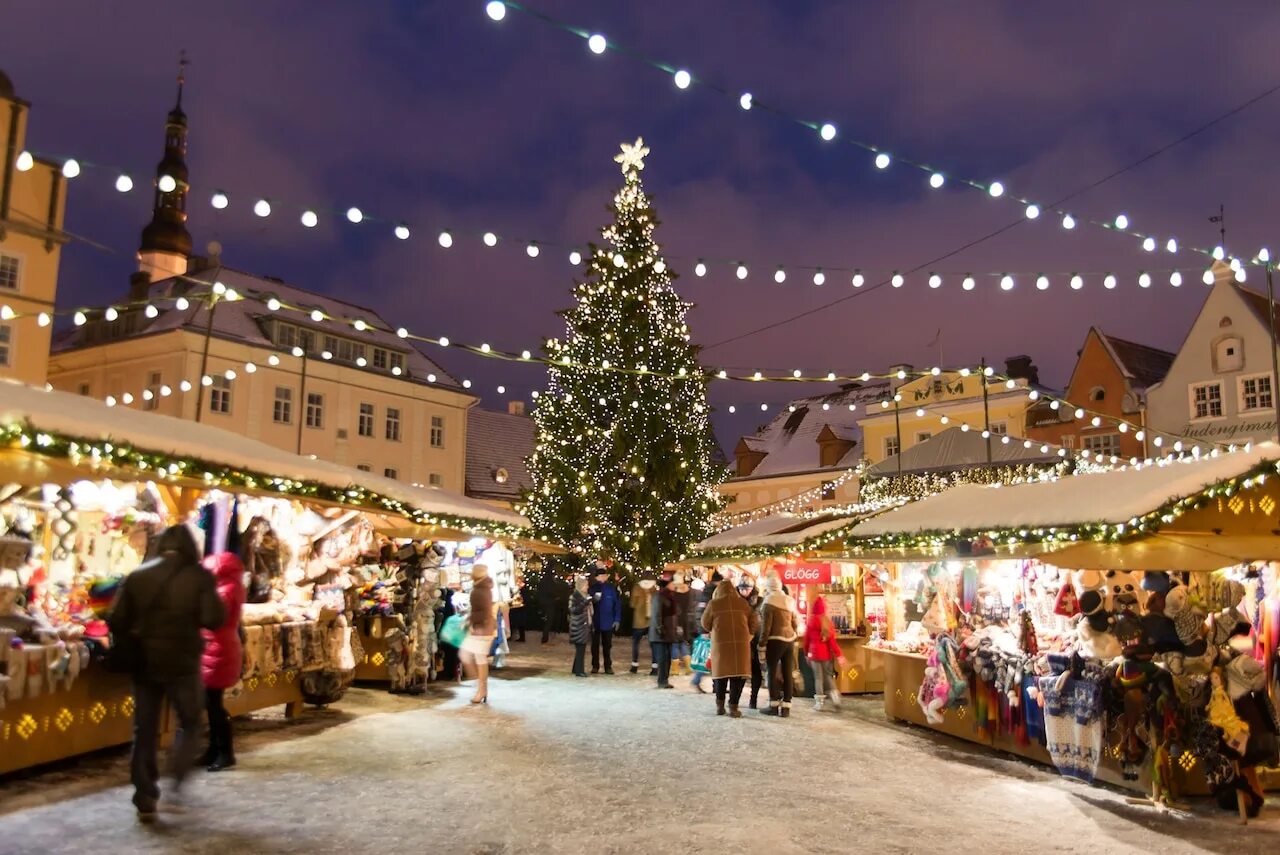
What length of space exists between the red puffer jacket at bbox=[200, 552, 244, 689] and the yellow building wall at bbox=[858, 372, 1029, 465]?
33.6 metres

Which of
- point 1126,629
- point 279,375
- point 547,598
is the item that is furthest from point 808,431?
point 1126,629

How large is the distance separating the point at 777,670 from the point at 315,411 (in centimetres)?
2846

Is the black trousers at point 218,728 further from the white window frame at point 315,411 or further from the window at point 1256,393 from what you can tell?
the window at point 1256,393

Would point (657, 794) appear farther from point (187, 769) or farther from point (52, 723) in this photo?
point (52, 723)

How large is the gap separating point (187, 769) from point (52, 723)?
179 cm

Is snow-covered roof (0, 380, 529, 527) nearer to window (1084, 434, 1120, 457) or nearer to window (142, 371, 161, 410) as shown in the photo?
window (142, 371, 161, 410)

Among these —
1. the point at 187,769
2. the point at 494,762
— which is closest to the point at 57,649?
the point at 187,769

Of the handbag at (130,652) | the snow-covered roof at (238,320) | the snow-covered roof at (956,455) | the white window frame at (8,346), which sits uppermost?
the snow-covered roof at (238,320)

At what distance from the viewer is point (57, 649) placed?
25.0 ft

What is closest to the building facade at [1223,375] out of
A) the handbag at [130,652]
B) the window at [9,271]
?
the handbag at [130,652]

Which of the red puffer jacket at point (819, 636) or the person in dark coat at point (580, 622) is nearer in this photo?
the red puffer jacket at point (819, 636)

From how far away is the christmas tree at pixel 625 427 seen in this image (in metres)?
27.3

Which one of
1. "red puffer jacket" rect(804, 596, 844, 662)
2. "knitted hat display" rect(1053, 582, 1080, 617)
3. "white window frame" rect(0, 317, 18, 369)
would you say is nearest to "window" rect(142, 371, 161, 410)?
"white window frame" rect(0, 317, 18, 369)

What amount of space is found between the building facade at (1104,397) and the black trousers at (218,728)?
33155mm
